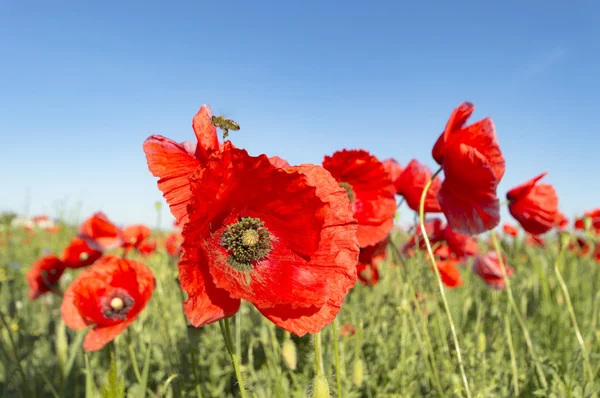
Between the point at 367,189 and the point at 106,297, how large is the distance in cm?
117

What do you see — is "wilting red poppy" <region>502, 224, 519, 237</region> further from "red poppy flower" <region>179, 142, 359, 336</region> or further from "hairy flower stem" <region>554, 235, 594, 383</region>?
"red poppy flower" <region>179, 142, 359, 336</region>

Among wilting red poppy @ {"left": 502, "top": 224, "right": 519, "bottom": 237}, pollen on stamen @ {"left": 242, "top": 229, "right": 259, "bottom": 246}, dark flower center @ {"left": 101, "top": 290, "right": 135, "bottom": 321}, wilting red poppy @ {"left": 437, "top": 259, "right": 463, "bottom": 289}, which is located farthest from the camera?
wilting red poppy @ {"left": 502, "top": 224, "right": 519, "bottom": 237}

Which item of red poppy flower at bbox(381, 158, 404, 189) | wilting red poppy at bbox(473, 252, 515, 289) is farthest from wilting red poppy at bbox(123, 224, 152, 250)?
wilting red poppy at bbox(473, 252, 515, 289)

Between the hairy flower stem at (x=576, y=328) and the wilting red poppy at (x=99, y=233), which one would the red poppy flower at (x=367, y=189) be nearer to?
the hairy flower stem at (x=576, y=328)

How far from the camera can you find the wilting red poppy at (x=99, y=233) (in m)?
2.38

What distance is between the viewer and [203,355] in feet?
8.44

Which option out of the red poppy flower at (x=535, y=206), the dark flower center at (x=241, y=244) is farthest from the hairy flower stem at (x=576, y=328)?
the dark flower center at (x=241, y=244)

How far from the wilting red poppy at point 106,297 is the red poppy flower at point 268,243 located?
0.83 metres

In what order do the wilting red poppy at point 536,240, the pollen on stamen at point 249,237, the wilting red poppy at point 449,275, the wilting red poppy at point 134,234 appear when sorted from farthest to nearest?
the wilting red poppy at point 449,275 < the wilting red poppy at point 134,234 < the wilting red poppy at point 536,240 < the pollen on stamen at point 249,237

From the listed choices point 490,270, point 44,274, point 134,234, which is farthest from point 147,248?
point 490,270

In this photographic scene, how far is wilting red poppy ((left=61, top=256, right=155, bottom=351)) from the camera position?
1730mm

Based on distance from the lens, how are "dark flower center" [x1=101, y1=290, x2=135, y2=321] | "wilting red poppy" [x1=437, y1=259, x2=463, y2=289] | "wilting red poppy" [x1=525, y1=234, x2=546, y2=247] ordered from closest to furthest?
"dark flower center" [x1=101, y1=290, x2=135, y2=321] < "wilting red poppy" [x1=525, y1=234, x2=546, y2=247] < "wilting red poppy" [x1=437, y1=259, x2=463, y2=289]

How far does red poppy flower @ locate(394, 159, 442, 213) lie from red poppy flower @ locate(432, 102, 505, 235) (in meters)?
0.29

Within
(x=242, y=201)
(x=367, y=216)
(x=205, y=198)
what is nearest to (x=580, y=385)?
(x=367, y=216)
